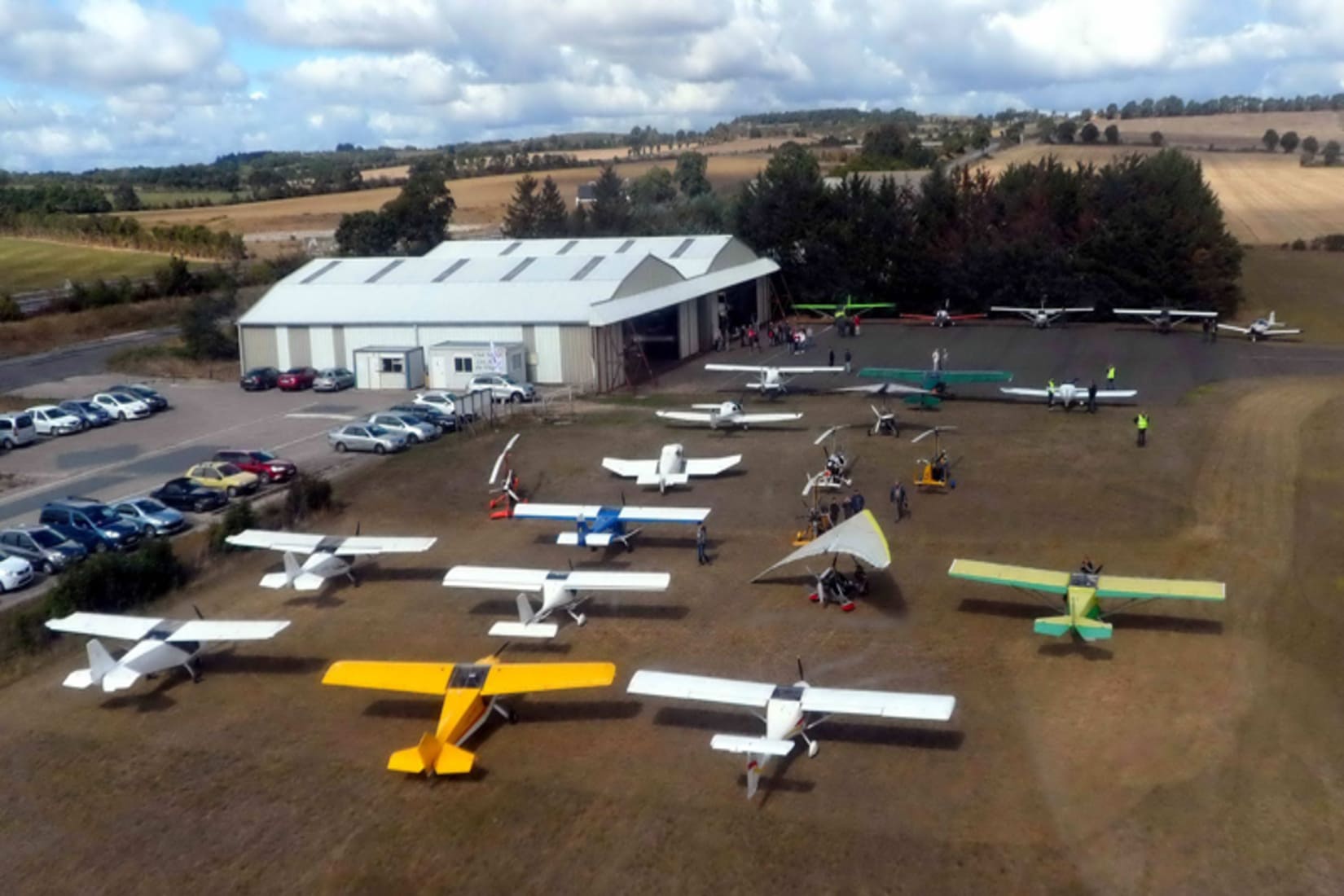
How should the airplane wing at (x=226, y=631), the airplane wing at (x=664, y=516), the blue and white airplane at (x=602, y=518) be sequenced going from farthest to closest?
the airplane wing at (x=664, y=516) < the blue and white airplane at (x=602, y=518) < the airplane wing at (x=226, y=631)

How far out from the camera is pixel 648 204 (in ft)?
336

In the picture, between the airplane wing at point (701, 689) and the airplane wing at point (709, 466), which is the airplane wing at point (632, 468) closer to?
the airplane wing at point (709, 466)

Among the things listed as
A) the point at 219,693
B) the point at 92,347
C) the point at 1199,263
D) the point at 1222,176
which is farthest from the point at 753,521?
the point at 1222,176

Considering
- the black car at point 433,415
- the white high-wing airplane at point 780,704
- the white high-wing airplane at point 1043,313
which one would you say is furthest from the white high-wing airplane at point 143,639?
the white high-wing airplane at point 1043,313

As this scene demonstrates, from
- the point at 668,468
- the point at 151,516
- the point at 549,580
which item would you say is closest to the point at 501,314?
the point at 668,468

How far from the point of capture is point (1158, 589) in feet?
74.9

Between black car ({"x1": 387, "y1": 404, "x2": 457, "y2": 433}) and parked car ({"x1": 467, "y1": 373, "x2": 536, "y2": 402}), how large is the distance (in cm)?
360

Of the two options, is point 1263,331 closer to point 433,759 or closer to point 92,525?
point 433,759

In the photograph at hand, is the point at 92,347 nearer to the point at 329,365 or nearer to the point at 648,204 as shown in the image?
the point at 329,365

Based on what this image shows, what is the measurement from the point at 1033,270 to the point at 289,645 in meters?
56.2

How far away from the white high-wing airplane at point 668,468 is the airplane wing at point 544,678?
586 inches

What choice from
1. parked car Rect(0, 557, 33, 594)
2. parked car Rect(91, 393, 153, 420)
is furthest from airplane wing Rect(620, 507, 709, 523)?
parked car Rect(91, 393, 153, 420)

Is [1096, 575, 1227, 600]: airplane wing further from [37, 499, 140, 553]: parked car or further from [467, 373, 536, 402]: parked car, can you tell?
[467, 373, 536, 402]: parked car

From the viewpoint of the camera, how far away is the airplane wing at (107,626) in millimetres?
23219
